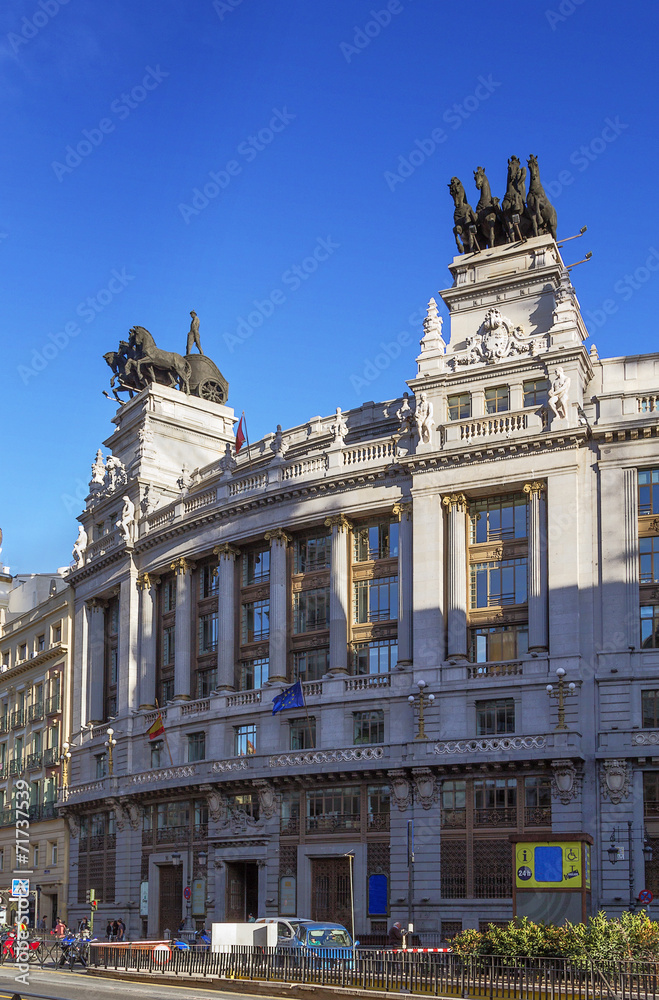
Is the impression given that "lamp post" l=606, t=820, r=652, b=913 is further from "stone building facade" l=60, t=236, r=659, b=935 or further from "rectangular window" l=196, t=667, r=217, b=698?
"rectangular window" l=196, t=667, r=217, b=698

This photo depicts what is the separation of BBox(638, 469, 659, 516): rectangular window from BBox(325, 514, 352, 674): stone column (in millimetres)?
17063

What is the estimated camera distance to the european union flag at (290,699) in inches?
2721

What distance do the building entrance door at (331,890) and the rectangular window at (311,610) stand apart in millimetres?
13365

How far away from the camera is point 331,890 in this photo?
2640 inches

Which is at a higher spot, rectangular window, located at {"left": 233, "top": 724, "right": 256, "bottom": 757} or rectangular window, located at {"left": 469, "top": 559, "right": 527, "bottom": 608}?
rectangular window, located at {"left": 469, "top": 559, "right": 527, "bottom": 608}

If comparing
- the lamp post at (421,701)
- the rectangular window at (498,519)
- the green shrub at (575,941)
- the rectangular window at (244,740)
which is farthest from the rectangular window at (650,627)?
the rectangular window at (244,740)

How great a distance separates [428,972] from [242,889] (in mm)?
37745

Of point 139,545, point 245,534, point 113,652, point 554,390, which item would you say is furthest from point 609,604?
point 113,652

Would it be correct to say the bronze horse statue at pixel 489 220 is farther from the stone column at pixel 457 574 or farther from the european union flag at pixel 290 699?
the european union flag at pixel 290 699

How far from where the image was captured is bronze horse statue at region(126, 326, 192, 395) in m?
95.7

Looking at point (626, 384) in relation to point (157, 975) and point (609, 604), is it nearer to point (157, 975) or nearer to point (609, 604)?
point (609, 604)

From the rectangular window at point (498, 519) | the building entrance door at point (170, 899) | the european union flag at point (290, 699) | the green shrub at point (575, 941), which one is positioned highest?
the rectangular window at point (498, 519)

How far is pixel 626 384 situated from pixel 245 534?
24.7 meters

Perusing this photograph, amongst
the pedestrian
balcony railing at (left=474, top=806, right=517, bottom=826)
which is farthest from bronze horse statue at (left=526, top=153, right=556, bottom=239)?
the pedestrian
